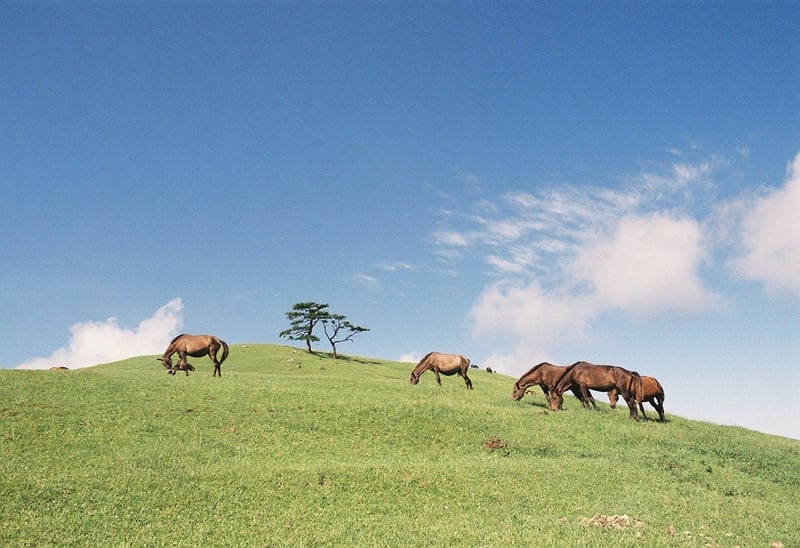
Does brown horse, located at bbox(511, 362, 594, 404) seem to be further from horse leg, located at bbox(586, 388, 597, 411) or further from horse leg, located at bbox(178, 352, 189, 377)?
horse leg, located at bbox(178, 352, 189, 377)

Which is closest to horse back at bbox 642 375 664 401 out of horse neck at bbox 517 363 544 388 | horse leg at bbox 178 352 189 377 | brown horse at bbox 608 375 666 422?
brown horse at bbox 608 375 666 422

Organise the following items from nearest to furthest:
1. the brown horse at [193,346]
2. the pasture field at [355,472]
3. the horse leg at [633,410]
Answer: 1. the pasture field at [355,472]
2. the horse leg at [633,410]
3. the brown horse at [193,346]

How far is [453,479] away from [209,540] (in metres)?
7.12

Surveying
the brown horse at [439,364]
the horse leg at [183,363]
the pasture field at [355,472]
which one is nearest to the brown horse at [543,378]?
the pasture field at [355,472]

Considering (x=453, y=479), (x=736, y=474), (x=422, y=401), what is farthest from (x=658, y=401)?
(x=453, y=479)

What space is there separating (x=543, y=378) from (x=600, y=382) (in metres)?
2.97

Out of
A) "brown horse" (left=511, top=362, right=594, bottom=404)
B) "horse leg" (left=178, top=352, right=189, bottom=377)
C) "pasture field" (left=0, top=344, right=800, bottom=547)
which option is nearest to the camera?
"pasture field" (left=0, top=344, right=800, bottom=547)

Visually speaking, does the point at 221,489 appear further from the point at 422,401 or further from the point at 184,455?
the point at 422,401

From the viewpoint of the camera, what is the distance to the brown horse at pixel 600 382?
27938 mm

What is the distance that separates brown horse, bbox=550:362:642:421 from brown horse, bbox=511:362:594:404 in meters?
0.59

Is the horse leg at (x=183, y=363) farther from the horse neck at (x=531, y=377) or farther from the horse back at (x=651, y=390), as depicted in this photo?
the horse back at (x=651, y=390)

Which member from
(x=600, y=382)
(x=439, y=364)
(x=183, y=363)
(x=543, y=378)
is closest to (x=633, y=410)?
(x=600, y=382)

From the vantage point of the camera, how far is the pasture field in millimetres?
13008

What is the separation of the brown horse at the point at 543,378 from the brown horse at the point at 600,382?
59 cm
